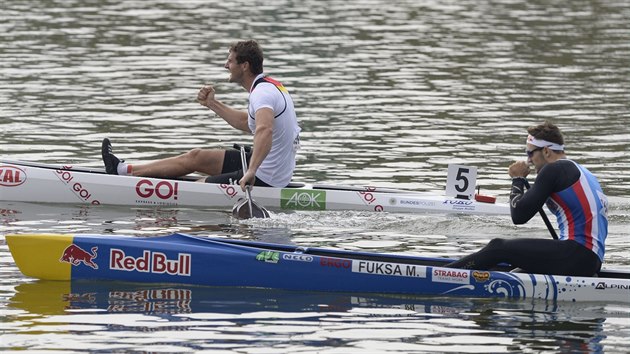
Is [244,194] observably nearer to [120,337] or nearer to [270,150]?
[270,150]

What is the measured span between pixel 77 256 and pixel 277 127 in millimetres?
4147

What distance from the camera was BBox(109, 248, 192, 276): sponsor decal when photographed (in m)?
13.7

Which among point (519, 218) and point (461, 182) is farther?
point (461, 182)

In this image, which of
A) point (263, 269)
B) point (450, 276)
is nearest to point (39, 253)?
point (263, 269)

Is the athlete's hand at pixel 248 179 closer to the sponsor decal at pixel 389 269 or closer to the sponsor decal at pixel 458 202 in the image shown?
the sponsor decal at pixel 458 202

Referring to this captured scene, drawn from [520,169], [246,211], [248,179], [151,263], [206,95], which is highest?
[206,95]

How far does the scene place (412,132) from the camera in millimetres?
23375

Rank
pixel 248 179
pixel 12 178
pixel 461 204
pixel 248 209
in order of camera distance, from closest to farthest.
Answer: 1. pixel 248 179
2. pixel 248 209
3. pixel 461 204
4. pixel 12 178

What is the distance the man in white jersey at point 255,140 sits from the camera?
16.8 meters

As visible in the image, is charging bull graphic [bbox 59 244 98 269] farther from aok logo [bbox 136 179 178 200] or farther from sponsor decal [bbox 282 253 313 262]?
aok logo [bbox 136 179 178 200]

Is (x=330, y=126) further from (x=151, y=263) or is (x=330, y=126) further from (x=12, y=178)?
(x=151, y=263)

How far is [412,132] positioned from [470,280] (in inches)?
402

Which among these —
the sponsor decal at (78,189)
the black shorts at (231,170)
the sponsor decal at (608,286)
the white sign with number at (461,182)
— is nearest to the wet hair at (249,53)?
the black shorts at (231,170)

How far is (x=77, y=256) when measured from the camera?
1380 cm
